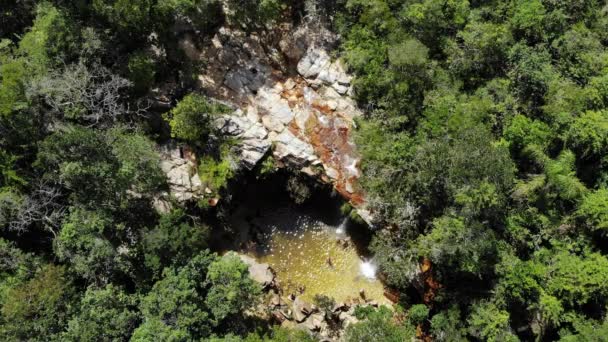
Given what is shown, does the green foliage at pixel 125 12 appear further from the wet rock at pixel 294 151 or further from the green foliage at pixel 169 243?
the green foliage at pixel 169 243

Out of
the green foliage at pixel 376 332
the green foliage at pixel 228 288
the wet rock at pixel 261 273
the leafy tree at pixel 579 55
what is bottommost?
the wet rock at pixel 261 273

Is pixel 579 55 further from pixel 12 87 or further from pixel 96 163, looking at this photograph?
pixel 12 87

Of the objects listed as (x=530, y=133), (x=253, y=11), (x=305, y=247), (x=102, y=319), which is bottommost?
(x=102, y=319)

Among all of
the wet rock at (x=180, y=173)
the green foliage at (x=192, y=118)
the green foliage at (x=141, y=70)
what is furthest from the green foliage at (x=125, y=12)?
the wet rock at (x=180, y=173)

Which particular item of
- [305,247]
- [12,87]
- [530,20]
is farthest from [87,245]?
[530,20]

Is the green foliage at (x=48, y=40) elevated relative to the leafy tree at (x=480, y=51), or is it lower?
lower

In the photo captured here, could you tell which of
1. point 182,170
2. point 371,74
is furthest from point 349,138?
point 182,170
